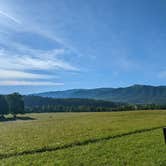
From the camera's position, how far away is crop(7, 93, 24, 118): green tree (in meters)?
106

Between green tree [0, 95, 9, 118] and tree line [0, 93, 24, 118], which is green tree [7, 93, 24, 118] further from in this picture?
green tree [0, 95, 9, 118]

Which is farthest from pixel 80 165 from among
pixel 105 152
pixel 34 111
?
pixel 34 111

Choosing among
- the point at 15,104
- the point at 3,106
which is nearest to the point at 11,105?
the point at 15,104

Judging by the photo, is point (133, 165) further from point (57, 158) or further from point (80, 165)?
point (57, 158)

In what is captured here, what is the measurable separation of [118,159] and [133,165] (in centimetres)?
176

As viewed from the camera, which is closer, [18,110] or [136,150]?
[136,150]

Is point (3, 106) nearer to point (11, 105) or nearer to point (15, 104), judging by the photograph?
point (11, 105)

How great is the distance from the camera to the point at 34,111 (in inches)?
5955

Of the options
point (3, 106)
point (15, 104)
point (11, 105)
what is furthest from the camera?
point (15, 104)

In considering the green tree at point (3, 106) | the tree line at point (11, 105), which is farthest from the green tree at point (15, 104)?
the green tree at point (3, 106)

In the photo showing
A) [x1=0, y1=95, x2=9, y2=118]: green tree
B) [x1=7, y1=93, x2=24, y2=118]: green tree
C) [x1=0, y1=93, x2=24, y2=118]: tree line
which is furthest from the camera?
[x1=7, y1=93, x2=24, y2=118]: green tree

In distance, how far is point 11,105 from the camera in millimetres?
105438

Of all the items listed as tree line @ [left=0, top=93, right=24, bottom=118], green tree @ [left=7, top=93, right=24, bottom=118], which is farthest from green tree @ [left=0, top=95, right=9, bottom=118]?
green tree @ [left=7, top=93, right=24, bottom=118]

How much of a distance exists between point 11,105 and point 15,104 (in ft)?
5.24
